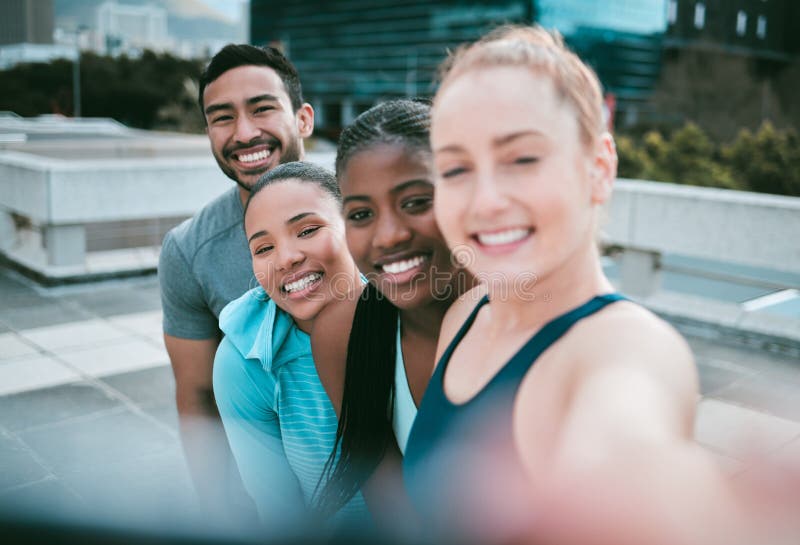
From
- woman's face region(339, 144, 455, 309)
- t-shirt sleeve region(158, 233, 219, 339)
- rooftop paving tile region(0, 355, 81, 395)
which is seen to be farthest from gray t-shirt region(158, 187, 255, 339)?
rooftop paving tile region(0, 355, 81, 395)

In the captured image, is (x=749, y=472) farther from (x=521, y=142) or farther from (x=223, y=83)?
(x=223, y=83)

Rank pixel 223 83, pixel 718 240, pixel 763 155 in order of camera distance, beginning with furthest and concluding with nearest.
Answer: pixel 763 155, pixel 718 240, pixel 223 83

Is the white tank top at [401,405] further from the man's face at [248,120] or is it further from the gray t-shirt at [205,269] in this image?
A: the man's face at [248,120]

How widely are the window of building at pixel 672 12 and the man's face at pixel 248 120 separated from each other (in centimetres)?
7938

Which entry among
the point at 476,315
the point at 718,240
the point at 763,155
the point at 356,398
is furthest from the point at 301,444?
the point at 763,155

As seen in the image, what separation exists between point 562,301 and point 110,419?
4312mm

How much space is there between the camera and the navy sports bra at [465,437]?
112 centimetres

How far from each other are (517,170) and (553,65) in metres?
0.17

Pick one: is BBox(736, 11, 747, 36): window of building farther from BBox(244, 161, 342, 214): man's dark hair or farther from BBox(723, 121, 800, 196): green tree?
BBox(244, 161, 342, 214): man's dark hair

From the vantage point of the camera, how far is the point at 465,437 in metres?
1.18

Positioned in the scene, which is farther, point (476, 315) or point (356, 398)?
point (356, 398)

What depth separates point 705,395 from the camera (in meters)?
5.14

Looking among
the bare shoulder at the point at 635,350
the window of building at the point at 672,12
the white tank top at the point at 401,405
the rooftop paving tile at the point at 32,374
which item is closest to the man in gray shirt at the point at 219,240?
the white tank top at the point at 401,405

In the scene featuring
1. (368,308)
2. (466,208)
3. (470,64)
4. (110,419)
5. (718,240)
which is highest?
(470,64)
